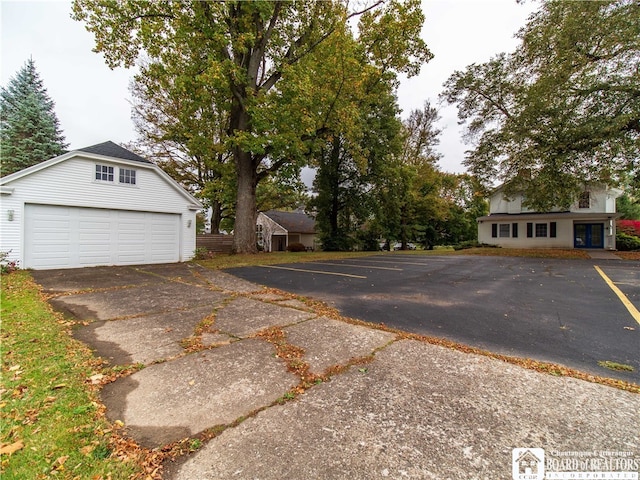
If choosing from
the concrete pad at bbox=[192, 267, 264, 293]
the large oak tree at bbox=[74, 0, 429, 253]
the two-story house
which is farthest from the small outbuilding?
the concrete pad at bbox=[192, 267, 264, 293]

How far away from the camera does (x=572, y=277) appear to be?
840cm

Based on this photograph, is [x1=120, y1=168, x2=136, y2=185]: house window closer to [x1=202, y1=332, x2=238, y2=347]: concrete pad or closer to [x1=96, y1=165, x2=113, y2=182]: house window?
[x1=96, y1=165, x2=113, y2=182]: house window

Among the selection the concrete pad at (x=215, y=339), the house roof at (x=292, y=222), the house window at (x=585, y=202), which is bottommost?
the concrete pad at (x=215, y=339)

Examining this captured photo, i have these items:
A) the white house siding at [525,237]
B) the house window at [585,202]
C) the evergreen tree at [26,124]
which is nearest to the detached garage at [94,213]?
the evergreen tree at [26,124]

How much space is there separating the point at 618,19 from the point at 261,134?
1494cm

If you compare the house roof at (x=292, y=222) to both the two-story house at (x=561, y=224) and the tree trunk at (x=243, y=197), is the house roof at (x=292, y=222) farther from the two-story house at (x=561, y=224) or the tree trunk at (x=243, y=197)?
the two-story house at (x=561, y=224)

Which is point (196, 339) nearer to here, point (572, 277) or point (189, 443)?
point (189, 443)

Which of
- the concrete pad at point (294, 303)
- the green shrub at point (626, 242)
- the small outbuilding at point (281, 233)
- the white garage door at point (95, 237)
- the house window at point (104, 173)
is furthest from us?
the small outbuilding at point (281, 233)

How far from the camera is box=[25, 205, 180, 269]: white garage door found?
32.0 ft

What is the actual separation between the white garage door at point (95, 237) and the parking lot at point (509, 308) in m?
6.35

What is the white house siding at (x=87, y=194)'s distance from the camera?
923cm

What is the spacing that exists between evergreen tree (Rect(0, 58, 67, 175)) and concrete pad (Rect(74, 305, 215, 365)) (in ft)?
83.5

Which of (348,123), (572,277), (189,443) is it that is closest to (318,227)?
(348,123)

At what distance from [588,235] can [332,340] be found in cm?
2566
